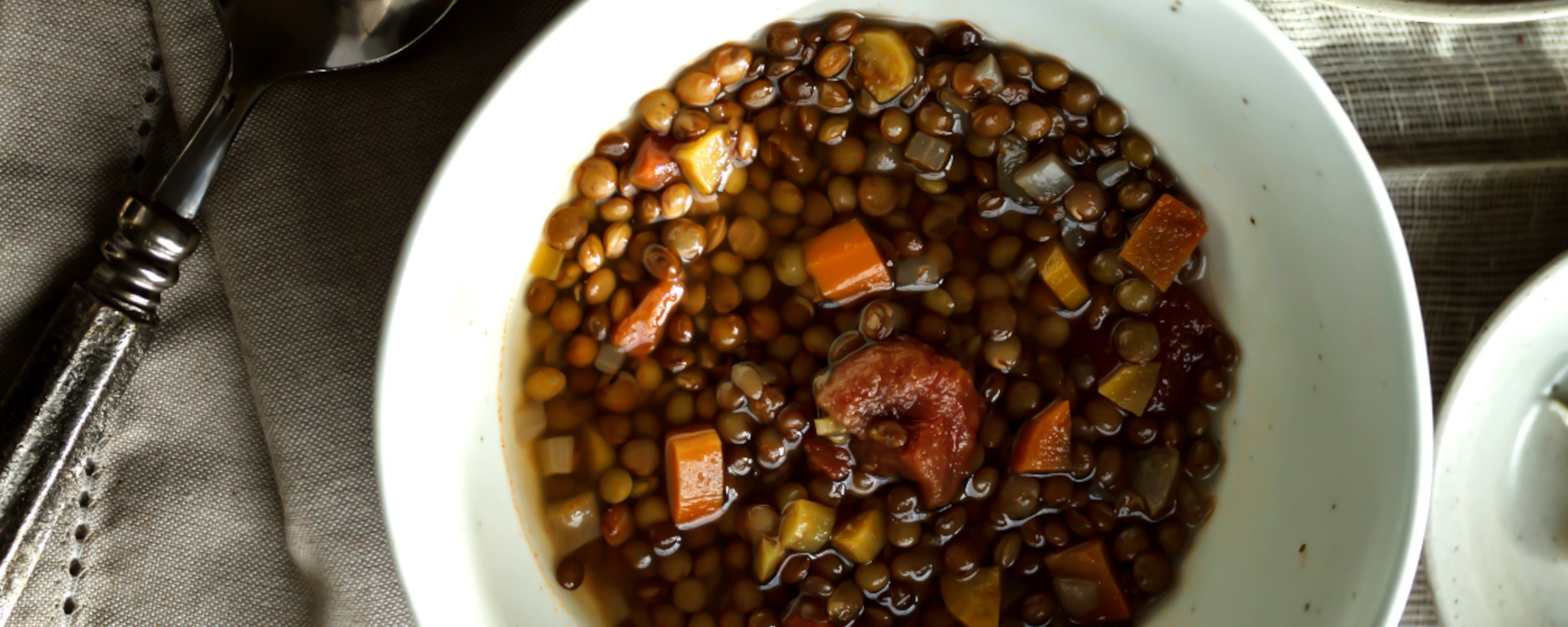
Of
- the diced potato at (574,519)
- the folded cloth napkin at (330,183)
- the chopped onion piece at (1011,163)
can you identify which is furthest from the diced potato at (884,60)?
the diced potato at (574,519)

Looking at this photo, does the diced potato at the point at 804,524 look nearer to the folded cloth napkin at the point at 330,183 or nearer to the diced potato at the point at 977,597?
the diced potato at the point at 977,597

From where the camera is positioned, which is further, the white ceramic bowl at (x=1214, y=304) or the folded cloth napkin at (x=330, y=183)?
the folded cloth napkin at (x=330, y=183)

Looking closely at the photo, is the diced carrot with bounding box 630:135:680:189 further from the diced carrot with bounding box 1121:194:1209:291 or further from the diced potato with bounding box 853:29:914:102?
the diced carrot with bounding box 1121:194:1209:291

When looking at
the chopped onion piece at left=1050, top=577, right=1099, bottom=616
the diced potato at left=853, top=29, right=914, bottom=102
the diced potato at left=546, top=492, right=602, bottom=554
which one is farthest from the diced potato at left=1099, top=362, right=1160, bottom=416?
the diced potato at left=546, top=492, right=602, bottom=554

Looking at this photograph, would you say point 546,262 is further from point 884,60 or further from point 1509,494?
point 1509,494

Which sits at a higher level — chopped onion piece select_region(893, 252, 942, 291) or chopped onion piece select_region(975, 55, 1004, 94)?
chopped onion piece select_region(975, 55, 1004, 94)

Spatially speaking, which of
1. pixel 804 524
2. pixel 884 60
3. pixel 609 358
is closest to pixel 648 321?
pixel 609 358
